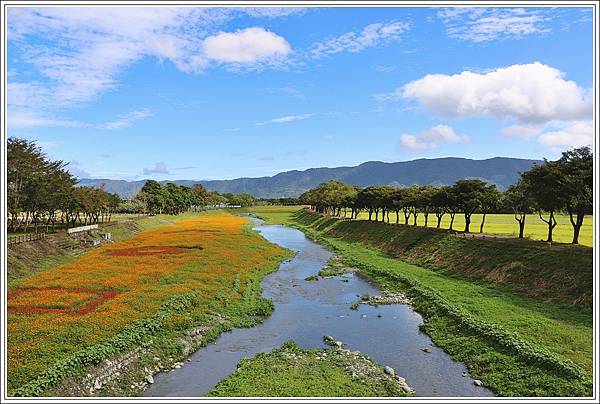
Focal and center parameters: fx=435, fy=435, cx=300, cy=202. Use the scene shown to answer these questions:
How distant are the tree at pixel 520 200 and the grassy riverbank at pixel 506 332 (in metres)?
9.59

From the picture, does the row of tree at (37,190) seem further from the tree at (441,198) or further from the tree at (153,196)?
the tree at (441,198)

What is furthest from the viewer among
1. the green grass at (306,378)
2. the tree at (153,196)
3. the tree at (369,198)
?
the tree at (153,196)

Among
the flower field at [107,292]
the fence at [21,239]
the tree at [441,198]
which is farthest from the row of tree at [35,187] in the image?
the tree at [441,198]

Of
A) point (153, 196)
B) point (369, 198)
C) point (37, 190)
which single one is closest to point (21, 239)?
point (37, 190)

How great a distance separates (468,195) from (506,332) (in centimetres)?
3663

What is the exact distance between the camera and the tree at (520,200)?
46031 millimetres

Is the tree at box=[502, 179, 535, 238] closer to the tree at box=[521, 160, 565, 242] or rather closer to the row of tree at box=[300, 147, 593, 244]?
the row of tree at box=[300, 147, 593, 244]

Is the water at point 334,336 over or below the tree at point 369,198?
below

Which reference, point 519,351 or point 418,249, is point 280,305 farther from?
point 418,249

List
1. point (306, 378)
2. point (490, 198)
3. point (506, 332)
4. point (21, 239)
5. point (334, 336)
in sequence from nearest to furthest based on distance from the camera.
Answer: point (306, 378), point (506, 332), point (334, 336), point (21, 239), point (490, 198)

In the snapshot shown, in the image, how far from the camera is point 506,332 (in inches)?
902

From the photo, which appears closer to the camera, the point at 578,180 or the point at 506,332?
the point at 506,332

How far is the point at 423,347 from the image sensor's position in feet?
77.7

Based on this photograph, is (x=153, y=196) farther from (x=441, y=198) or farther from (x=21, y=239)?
(x=441, y=198)
